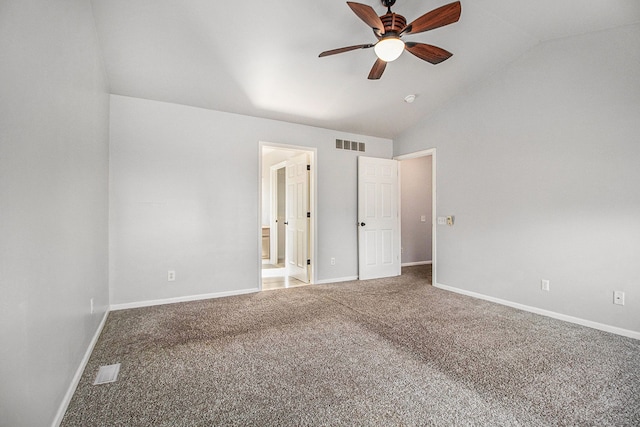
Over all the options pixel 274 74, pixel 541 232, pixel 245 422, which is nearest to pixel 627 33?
pixel 541 232

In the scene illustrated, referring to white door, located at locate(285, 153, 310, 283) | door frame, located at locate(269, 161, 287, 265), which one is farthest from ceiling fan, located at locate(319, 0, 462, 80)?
door frame, located at locate(269, 161, 287, 265)

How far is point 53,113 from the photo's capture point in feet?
5.45

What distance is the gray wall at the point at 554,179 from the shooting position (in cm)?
287

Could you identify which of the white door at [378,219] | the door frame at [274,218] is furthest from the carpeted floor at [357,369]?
the door frame at [274,218]

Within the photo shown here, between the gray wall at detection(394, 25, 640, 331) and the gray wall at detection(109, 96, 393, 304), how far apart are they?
2.66 m

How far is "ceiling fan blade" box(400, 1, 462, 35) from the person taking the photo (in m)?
2.13

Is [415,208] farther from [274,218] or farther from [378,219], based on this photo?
[274,218]

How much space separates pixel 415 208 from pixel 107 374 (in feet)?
19.2

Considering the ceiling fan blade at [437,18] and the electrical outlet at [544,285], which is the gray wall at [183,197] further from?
the electrical outlet at [544,285]

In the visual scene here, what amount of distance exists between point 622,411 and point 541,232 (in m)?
2.12

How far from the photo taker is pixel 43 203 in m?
1.52

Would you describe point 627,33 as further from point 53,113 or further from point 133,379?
point 133,379

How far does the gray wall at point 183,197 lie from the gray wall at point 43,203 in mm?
1098

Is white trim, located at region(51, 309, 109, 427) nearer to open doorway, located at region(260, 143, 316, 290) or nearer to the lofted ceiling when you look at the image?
open doorway, located at region(260, 143, 316, 290)
